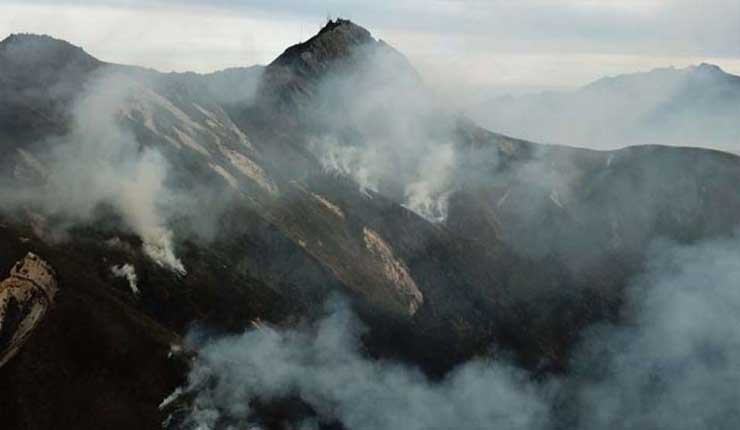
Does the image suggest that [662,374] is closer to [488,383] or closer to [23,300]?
[488,383]

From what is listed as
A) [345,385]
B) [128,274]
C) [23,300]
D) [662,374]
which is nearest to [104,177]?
[128,274]

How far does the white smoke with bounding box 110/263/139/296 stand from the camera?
401 feet

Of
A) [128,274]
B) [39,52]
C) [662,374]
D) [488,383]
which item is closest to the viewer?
[128,274]

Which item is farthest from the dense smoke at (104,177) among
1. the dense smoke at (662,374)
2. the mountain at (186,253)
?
the dense smoke at (662,374)

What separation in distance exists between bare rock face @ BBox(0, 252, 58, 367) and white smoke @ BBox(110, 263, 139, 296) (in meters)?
11.7

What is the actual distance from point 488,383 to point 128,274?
84657mm

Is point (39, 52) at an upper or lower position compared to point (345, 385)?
upper

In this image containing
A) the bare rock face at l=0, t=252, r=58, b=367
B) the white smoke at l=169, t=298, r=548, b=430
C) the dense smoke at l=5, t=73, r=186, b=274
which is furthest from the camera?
the dense smoke at l=5, t=73, r=186, b=274

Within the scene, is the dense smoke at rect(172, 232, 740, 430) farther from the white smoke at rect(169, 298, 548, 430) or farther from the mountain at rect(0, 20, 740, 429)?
the mountain at rect(0, 20, 740, 429)

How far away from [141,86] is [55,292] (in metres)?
75.7

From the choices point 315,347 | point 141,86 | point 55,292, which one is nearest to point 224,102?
point 141,86

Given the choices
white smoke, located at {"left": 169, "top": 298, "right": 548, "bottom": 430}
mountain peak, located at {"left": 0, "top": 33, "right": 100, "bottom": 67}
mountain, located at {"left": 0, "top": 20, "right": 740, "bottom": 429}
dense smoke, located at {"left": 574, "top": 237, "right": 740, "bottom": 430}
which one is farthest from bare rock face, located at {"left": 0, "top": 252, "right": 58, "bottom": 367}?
dense smoke, located at {"left": 574, "top": 237, "right": 740, "bottom": 430}

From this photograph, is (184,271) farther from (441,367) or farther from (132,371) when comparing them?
(441,367)

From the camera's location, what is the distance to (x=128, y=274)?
12331 cm
